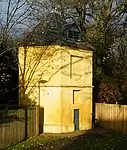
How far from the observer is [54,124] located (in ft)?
91.6

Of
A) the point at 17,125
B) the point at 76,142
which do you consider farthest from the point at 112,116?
the point at 17,125

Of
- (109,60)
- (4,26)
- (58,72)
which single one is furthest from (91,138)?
(109,60)

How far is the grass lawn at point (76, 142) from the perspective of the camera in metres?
21.0

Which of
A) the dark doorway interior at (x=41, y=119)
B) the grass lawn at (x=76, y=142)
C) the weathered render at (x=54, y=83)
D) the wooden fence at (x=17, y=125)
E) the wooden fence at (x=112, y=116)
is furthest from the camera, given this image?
the wooden fence at (x=112, y=116)

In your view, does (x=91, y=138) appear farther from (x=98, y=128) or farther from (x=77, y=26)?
(x=77, y=26)

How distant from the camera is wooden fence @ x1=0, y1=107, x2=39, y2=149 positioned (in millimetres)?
21659

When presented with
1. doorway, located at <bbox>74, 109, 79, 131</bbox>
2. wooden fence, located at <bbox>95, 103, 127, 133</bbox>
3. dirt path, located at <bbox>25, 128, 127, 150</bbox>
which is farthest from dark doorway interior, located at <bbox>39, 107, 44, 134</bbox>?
wooden fence, located at <bbox>95, 103, 127, 133</bbox>

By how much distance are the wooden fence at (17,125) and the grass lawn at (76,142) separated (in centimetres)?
46

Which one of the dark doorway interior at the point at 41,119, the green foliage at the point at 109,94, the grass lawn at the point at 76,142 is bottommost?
the grass lawn at the point at 76,142

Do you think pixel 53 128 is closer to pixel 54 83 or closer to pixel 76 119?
pixel 76 119

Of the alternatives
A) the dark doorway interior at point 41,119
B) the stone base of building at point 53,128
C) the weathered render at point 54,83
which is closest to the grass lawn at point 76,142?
the stone base of building at point 53,128

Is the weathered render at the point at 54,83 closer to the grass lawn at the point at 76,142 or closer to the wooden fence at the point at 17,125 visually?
the grass lawn at the point at 76,142

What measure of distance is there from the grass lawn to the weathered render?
167 centimetres

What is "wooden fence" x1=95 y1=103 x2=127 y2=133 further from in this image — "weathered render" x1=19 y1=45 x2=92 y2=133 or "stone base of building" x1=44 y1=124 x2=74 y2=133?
"stone base of building" x1=44 y1=124 x2=74 y2=133
